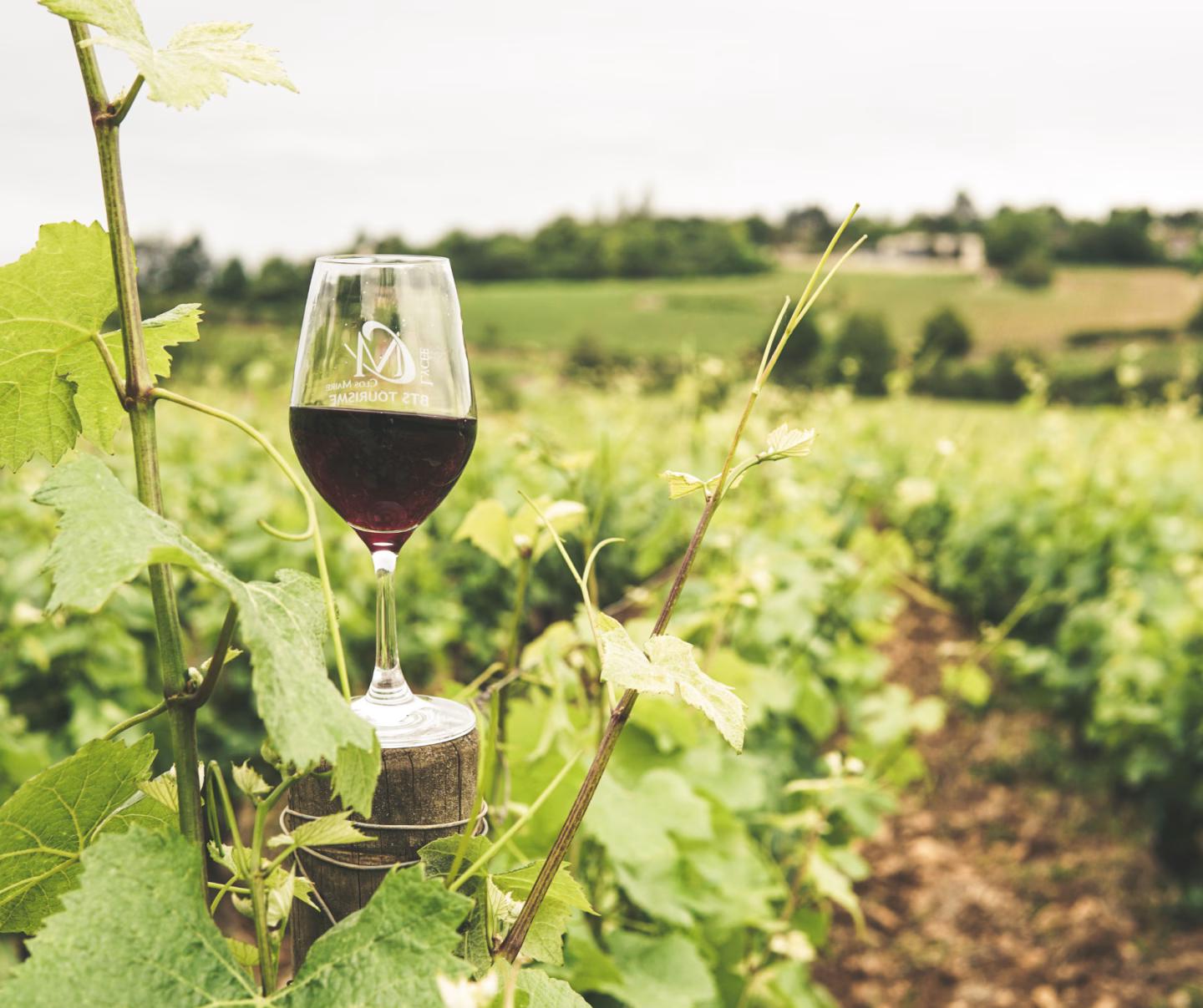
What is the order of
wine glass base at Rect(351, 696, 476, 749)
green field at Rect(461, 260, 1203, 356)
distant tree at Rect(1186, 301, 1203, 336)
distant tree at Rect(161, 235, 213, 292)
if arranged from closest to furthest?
wine glass base at Rect(351, 696, 476, 749), distant tree at Rect(161, 235, 213, 292), distant tree at Rect(1186, 301, 1203, 336), green field at Rect(461, 260, 1203, 356)

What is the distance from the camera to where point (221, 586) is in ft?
2.08

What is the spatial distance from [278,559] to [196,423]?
4011 millimetres

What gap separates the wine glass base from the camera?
97 centimetres

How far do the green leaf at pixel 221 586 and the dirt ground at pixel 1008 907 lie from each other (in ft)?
10.8

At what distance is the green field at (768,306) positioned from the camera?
32000 mm

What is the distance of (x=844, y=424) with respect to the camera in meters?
8.89

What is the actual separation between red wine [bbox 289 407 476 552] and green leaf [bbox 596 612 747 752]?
29cm

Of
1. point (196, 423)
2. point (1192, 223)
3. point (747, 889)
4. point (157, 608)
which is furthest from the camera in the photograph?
point (1192, 223)

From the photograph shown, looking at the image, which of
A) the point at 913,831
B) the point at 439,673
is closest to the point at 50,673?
the point at 439,673

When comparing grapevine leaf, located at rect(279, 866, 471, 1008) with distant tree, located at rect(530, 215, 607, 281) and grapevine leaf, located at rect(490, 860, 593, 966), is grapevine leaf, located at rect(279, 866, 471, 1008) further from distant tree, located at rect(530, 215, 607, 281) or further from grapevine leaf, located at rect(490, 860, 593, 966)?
distant tree, located at rect(530, 215, 607, 281)

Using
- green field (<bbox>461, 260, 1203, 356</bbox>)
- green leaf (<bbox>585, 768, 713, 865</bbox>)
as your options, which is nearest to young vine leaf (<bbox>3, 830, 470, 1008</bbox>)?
green leaf (<bbox>585, 768, 713, 865</bbox>)

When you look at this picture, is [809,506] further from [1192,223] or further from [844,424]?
[1192,223]

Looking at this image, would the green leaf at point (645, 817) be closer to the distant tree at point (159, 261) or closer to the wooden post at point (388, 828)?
the wooden post at point (388, 828)

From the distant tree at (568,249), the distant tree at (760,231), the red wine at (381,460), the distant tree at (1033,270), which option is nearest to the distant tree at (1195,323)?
the distant tree at (1033,270)
